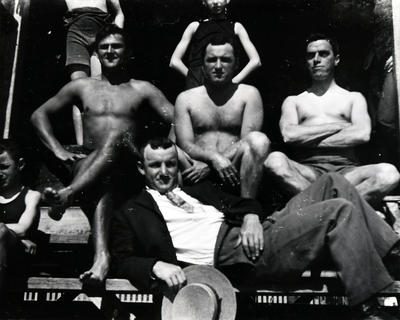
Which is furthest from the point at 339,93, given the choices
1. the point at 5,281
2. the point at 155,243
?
the point at 5,281

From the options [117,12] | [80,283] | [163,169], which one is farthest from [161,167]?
[117,12]

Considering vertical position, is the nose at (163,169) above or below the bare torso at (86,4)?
below

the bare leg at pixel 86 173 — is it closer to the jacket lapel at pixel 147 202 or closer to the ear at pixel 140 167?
the ear at pixel 140 167

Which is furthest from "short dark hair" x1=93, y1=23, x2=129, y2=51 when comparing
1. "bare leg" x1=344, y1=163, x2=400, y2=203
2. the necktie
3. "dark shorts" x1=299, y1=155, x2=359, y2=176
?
"bare leg" x1=344, y1=163, x2=400, y2=203

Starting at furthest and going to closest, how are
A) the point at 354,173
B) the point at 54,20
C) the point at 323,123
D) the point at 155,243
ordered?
the point at 54,20 → the point at 323,123 → the point at 354,173 → the point at 155,243

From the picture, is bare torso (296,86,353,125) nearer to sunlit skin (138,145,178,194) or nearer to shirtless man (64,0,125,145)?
sunlit skin (138,145,178,194)

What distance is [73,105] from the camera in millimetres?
4758

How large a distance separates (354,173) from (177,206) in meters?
1.29

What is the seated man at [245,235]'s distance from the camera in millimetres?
3137

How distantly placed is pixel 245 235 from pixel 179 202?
19.1 inches

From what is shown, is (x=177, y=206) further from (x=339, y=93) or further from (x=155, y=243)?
(x=339, y=93)

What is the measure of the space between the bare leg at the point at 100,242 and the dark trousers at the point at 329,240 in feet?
2.23

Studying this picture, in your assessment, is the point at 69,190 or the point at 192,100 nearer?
the point at 69,190

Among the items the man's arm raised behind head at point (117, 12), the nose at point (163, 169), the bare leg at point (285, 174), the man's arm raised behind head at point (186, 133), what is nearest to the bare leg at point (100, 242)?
the nose at point (163, 169)
